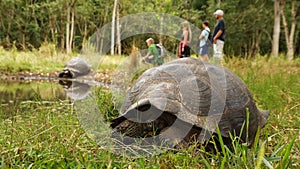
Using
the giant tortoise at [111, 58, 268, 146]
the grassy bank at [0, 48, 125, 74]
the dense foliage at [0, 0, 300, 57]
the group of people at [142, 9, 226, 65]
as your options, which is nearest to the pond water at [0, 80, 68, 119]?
the giant tortoise at [111, 58, 268, 146]

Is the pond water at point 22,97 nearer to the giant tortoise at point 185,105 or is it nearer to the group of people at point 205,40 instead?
the giant tortoise at point 185,105

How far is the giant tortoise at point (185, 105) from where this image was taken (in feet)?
5.53

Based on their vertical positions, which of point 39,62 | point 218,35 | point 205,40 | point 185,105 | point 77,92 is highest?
point 218,35

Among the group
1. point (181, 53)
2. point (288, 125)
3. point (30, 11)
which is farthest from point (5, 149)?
point (30, 11)

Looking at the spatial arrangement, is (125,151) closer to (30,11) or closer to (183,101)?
(183,101)

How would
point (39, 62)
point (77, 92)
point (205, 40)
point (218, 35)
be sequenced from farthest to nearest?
Result: point (39, 62)
point (218, 35)
point (205, 40)
point (77, 92)

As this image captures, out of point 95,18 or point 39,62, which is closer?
point 39,62

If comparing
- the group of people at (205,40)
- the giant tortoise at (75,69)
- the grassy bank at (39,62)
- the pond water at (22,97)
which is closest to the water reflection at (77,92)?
the pond water at (22,97)

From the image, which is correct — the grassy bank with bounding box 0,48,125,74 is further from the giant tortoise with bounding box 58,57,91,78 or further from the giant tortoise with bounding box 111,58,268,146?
the giant tortoise with bounding box 111,58,268,146

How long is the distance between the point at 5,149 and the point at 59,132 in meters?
0.36

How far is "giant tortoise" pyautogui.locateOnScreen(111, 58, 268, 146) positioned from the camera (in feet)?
5.53

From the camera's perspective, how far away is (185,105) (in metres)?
1.73

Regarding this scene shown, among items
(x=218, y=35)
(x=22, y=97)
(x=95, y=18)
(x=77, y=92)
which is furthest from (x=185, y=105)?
(x=95, y=18)

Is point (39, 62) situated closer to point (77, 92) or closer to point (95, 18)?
point (77, 92)
